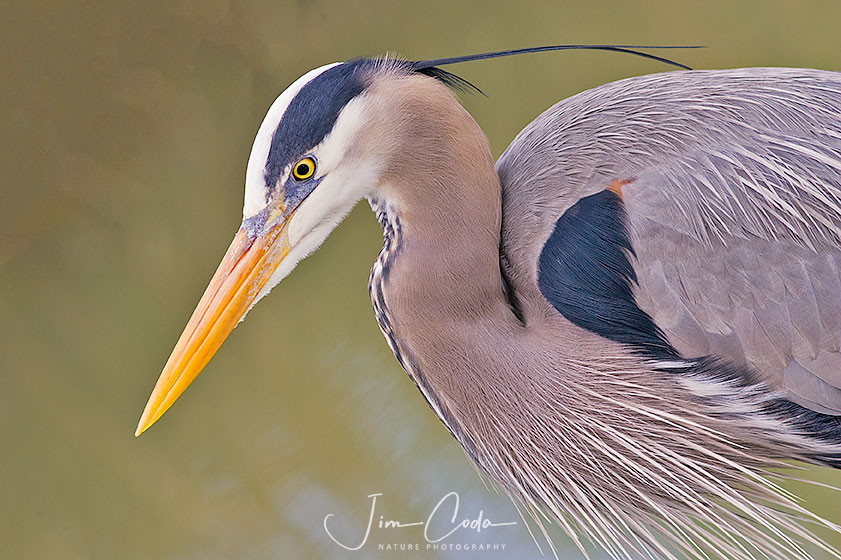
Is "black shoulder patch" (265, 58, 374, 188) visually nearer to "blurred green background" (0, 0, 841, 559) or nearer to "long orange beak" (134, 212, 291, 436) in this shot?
"long orange beak" (134, 212, 291, 436)

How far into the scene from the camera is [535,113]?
2.09m

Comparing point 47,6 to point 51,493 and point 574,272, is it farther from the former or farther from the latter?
point 574,272

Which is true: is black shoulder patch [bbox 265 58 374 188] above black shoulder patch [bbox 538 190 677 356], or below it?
above

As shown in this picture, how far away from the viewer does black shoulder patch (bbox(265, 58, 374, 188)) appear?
0.83 meters

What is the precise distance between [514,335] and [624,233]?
0.52 feet

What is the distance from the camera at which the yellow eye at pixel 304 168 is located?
85 cm

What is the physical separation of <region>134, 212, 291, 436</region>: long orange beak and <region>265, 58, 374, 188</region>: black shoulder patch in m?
0.07

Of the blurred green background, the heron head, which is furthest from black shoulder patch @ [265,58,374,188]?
the blurred green background

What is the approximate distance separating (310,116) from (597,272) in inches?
13.5

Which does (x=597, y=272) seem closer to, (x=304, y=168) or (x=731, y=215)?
(x=731, y=215)

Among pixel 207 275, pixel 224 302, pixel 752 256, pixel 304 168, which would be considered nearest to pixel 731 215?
pixel 752 256

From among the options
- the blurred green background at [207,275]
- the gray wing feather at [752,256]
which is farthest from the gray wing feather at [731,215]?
the blurred green background at [207,275]

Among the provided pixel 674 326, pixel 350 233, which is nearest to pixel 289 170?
pixel 674 326

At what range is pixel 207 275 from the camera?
202 centimetres
